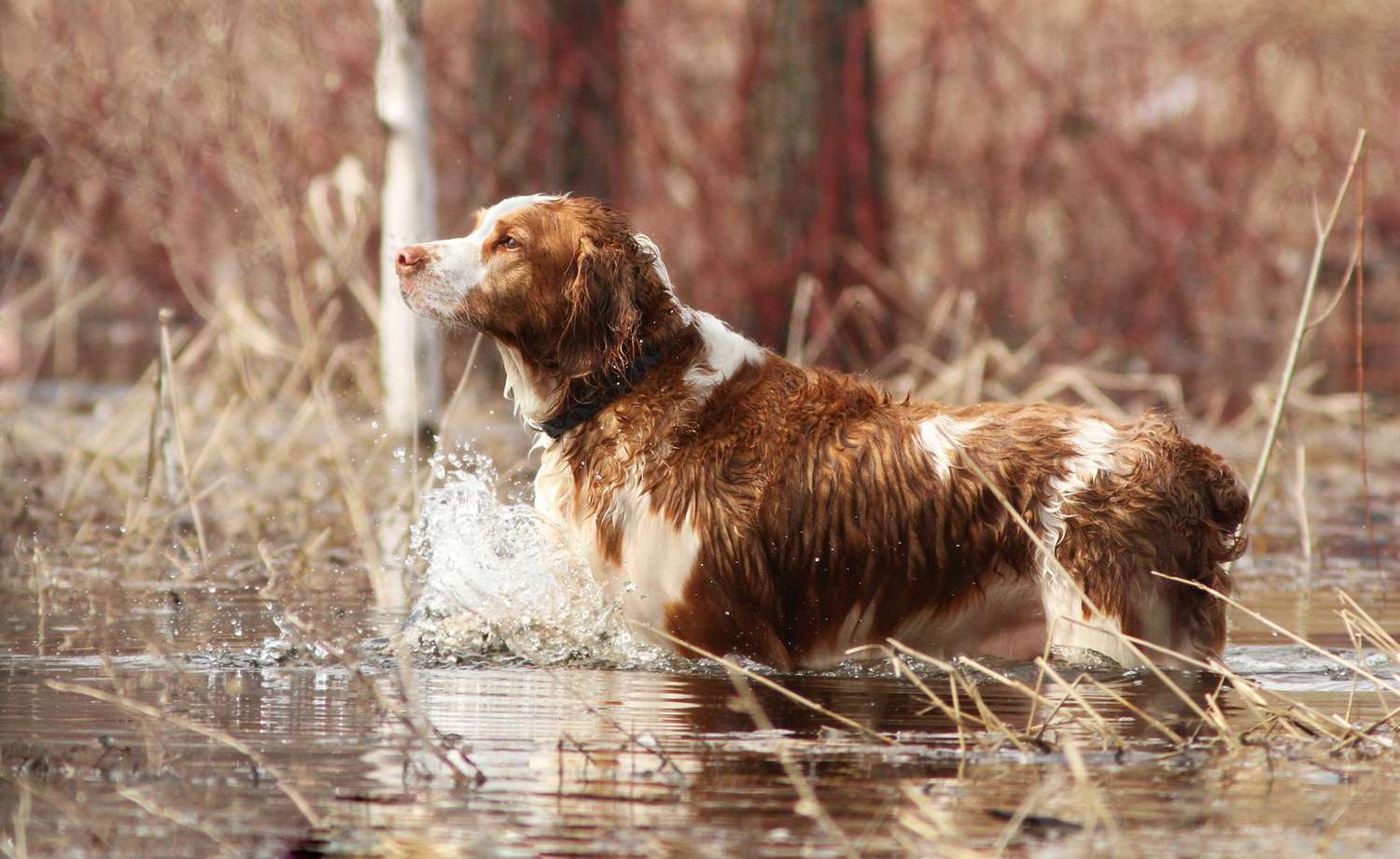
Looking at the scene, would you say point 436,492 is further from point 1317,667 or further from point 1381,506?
point 1381,506

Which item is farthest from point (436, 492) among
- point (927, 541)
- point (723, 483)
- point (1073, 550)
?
point (1073, 550)

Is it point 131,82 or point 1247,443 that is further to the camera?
point 131,82

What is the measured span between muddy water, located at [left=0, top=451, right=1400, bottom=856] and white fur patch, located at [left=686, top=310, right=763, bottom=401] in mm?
784

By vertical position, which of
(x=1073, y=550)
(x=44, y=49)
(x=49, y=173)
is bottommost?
(x=1073, y=550)

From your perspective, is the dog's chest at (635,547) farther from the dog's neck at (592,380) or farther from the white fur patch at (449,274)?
the white fur patch at (449,274)

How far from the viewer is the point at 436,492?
6297 millimetres

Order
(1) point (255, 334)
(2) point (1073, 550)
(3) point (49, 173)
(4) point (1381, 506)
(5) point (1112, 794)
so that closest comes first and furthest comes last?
(5) point (1112, 794) < (2) point (1073, 550) < (4) point (1381, 506) < (1) point (255, 334) < (3) point (49, 173)

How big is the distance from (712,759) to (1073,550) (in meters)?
1.59

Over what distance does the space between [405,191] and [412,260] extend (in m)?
3.88

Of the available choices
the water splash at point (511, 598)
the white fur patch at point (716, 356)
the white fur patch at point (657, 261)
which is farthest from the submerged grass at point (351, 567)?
the white fur patch at point (716, 356)

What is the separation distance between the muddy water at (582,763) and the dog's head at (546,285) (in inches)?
26.1

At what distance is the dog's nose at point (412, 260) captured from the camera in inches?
217

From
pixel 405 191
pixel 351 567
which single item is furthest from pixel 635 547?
pixel 405 191

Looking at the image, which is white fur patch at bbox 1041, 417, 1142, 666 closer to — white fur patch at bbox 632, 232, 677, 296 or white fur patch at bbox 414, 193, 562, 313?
white fur patch at bbox 632, 232, 677, 296
